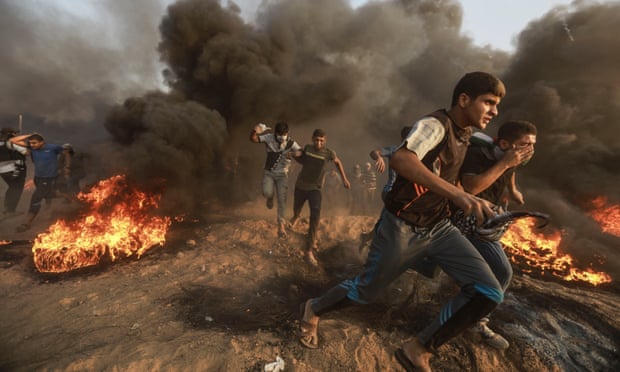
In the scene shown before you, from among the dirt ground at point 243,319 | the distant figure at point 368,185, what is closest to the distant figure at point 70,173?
the dirt ground at point 243,319

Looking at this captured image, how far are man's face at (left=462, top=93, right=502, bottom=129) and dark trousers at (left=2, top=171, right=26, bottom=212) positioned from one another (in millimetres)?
9370

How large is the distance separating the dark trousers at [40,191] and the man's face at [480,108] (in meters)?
8.61

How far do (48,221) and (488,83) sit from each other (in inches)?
350

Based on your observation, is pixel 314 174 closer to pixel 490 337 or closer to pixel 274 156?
pixel 274 156

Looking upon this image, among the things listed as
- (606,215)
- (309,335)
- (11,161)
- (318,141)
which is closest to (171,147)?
(11,161)

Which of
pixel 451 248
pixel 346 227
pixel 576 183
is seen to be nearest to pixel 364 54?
pixel 576 183

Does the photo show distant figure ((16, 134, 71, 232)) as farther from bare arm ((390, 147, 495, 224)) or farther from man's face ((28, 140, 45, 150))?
bare arm ((390, 147, 495, 224))

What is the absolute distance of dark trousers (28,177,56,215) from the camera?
252 inches

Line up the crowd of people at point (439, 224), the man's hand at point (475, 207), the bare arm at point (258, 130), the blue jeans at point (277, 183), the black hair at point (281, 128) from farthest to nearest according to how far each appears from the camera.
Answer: the blue jeans at point (277, 183)
the black hair at point (281, 128)
the bare arm at point (258, 130)
the crowd of people at point (439, 224)
the man's hand at point (475, 207)

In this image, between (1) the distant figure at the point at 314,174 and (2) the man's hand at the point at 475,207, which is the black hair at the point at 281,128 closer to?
(1) the distant figure at the point at 314,174

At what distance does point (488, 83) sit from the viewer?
6.63 feet

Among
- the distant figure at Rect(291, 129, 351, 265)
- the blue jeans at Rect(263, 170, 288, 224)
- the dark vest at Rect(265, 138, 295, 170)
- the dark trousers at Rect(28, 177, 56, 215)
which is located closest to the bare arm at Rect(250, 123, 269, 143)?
the dark vest at Rect(265, 138, 295, 170)

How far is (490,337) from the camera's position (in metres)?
2.79

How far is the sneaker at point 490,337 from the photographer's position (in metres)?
2.73
